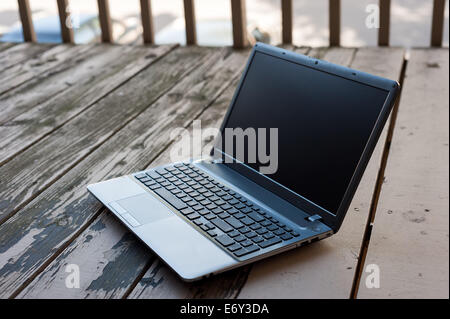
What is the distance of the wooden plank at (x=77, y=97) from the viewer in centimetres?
153

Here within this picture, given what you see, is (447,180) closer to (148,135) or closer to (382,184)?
(382,184)

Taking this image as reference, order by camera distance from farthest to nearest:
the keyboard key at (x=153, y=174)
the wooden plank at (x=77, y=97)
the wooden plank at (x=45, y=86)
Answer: the wooden plank at (x=45, y=86) → the wooden plank at (x=77, y=97) → the keyboard key at (x=153, y=174)

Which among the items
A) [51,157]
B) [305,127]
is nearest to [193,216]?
[305,127]

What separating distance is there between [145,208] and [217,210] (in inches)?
4.8

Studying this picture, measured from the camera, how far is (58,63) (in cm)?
217

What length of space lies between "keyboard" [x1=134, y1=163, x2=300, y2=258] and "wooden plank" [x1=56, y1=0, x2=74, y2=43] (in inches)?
56.8

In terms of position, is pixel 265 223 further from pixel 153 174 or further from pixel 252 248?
pixel 153 174

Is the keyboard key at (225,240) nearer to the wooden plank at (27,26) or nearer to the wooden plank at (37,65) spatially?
the wooden plank at (37,65)

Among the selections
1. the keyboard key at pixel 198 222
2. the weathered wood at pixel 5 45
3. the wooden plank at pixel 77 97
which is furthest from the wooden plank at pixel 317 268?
the weathered wood at pixel 5 45

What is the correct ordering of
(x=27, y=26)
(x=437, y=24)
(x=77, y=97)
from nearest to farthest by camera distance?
(x=77, y=97), (x=437, y=24), (x=27, y=26)

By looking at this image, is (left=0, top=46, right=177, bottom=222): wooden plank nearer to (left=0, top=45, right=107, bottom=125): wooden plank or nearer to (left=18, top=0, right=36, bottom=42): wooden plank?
(left=0, top=45, right=107, bottom=125): wooden plank

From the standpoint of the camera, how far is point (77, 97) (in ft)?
5.95

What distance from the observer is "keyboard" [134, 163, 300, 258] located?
0.92m

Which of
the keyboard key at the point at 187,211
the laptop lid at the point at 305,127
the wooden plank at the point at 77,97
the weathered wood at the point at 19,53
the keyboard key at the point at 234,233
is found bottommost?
the wooden plank at the point at 77,97
